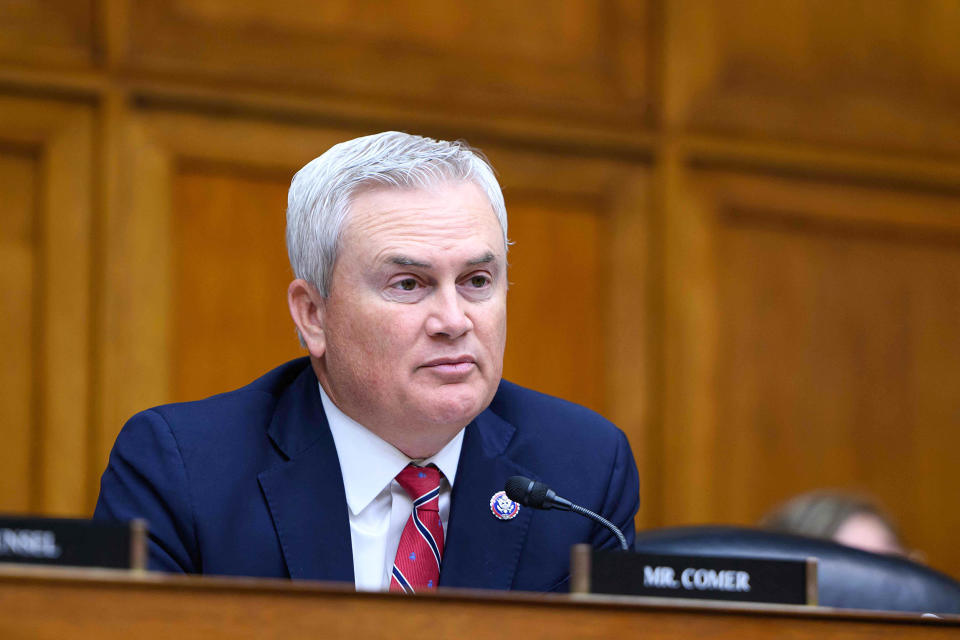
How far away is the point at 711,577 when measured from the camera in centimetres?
147

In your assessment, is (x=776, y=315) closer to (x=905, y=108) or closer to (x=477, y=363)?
(x=905, y=108)

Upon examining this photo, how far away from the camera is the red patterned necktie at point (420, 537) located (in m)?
2.08

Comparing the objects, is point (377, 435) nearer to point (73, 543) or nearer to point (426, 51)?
point (73, 543)

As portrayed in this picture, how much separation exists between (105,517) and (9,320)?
182 cm

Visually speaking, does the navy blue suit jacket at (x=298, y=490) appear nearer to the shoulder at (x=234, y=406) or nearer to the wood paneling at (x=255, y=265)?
the shoulder at (x=234, y=406)

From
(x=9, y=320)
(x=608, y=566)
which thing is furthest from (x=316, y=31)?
(x=608, y=566)

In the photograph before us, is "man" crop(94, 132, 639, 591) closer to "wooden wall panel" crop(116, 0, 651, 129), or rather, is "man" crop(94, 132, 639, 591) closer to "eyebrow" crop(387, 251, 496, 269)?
"eyebrow" crop(387, 251, 496, 269)

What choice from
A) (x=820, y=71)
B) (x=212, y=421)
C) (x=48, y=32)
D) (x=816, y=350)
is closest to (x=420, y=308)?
(x=212, y=421)

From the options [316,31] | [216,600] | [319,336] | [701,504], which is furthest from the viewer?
[701,504]

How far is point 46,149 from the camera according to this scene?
3805 millimetres

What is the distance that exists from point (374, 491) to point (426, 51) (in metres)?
2.29

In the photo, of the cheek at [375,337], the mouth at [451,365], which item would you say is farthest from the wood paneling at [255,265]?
the mouth at [451,365]

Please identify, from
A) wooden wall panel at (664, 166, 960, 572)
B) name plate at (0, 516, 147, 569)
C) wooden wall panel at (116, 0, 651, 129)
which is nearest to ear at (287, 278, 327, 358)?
name plate at (0, 516, 147, 569)

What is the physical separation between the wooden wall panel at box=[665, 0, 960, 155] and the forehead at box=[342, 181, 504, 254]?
2.41 meters
